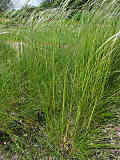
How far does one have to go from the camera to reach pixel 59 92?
0.79 metres

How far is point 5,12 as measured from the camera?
905mm

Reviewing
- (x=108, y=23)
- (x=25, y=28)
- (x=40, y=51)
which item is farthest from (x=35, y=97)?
(x=108, y=23)

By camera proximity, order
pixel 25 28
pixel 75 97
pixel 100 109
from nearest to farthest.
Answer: pixel 75 97, pixel 100 109, pixel 25 28

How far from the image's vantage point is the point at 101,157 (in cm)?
77

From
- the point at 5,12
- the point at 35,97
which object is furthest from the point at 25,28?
the point at 35,97

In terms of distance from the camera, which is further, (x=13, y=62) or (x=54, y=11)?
(x=13, y=62)

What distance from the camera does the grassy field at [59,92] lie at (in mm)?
697

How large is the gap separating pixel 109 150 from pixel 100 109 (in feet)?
0.60

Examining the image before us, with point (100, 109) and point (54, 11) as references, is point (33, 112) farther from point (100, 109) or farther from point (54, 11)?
point (54, 11)

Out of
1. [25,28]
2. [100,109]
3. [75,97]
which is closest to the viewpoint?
[75,97]

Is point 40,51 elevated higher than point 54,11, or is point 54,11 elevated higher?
point 54,11

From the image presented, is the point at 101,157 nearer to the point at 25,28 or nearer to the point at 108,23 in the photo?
the point at 108,23

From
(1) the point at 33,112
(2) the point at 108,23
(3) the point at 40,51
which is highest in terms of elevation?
(2) the point at 108,23

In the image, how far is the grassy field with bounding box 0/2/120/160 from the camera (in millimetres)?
697
